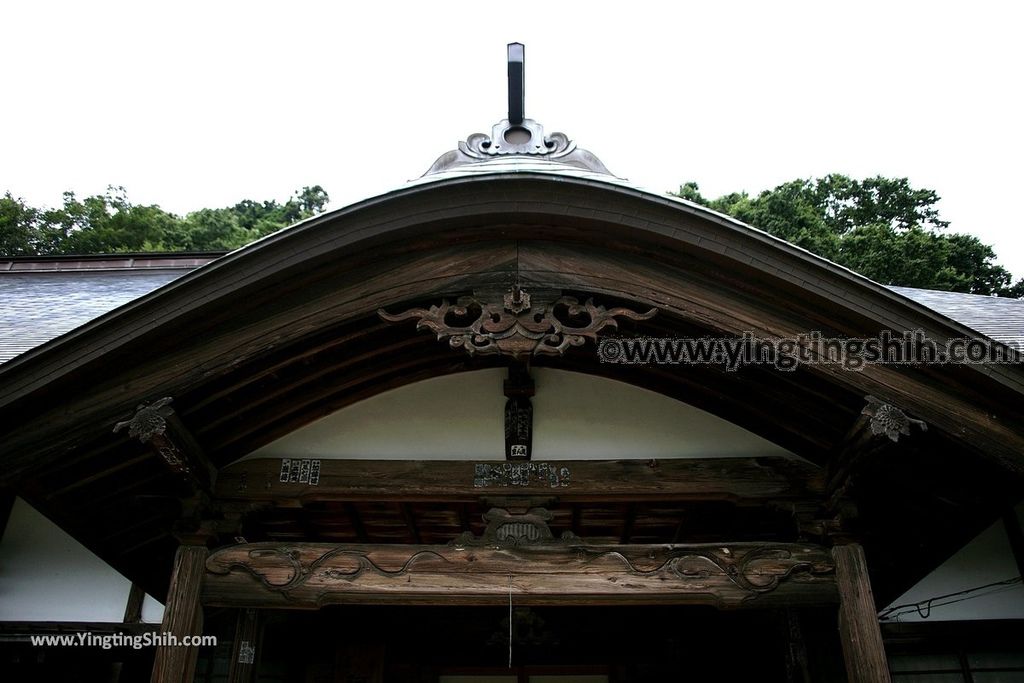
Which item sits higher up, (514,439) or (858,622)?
(514,439)

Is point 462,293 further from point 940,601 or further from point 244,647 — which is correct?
point 940,601

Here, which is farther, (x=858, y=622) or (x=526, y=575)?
(x=526, y=575)

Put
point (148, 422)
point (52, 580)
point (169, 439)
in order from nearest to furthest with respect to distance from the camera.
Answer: point (148, 422) → point (169, 439) → point (52, 580)

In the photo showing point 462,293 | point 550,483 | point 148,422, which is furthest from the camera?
point 550,483

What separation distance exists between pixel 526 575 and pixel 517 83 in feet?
13.2

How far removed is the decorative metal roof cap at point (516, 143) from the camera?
6.38 meters

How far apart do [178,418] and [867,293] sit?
4.64 meters

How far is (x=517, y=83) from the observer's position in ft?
21.1

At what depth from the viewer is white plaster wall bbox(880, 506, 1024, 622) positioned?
683cm

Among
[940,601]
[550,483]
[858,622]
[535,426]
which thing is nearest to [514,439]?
[535,426]

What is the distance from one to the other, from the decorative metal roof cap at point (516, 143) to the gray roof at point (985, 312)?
122 inches

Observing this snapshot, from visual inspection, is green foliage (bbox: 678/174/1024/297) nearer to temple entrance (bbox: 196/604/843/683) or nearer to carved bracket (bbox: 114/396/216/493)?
temple entrance (bbox: 196/604/843/683)

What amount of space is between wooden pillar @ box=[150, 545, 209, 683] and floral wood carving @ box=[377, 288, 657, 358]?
2.35 metres

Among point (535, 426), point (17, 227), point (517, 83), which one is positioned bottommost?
point (535, 426)
